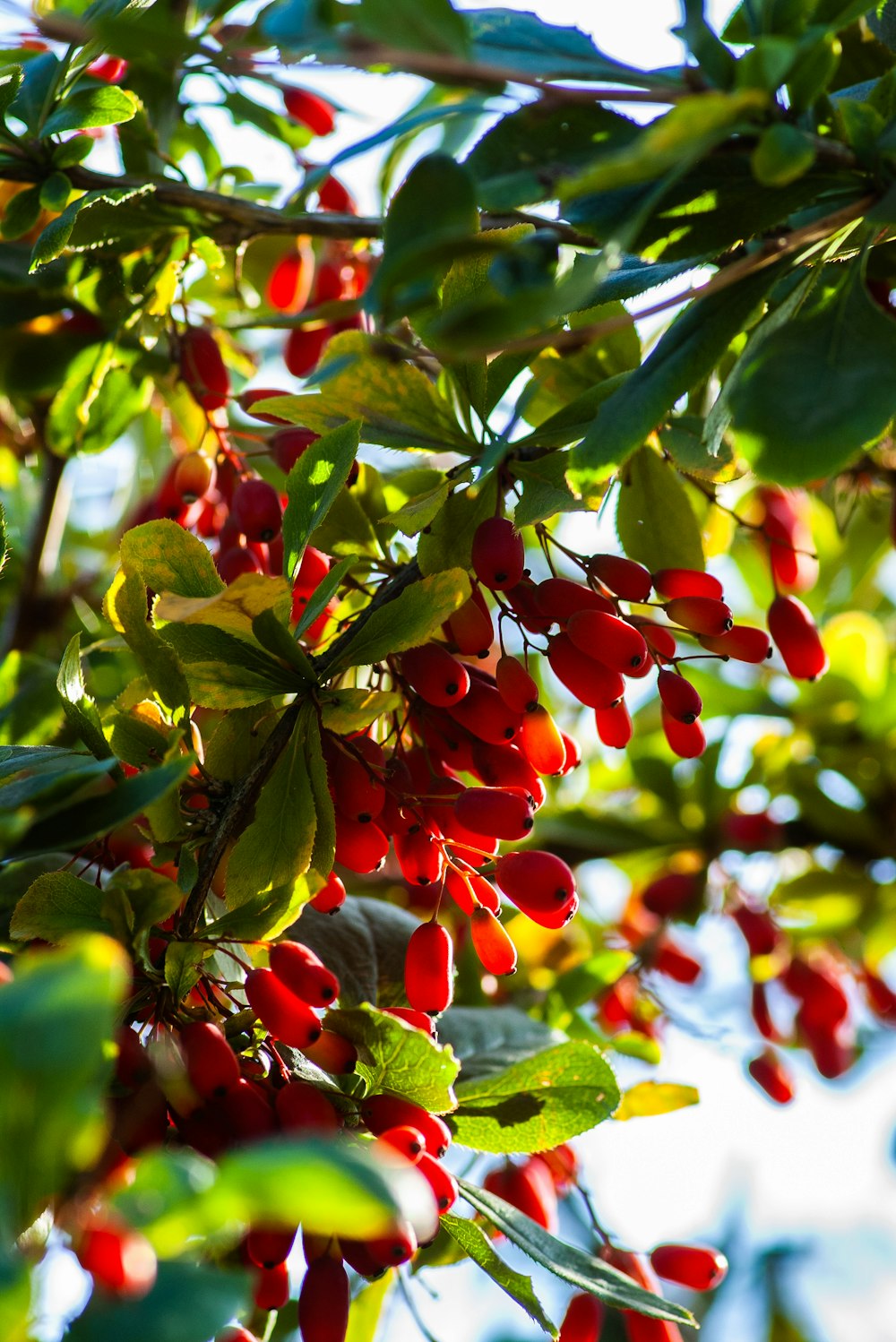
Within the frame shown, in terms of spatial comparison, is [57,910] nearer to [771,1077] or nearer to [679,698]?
[679,698]

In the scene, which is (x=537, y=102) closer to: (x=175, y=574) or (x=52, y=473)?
(x=175, y=574)

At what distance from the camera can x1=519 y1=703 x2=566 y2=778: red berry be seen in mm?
1024

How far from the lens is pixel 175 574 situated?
3.14 feet

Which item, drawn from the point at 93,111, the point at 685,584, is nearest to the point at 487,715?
the point at 685,584

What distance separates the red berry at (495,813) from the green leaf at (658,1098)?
0.59 metres

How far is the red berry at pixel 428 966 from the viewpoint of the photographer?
989mm

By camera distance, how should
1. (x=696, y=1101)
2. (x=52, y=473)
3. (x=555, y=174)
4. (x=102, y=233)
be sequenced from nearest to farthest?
(x=555, y=174) → (x=102, y=233) → (x=696, y=1101) → (x=52, y=473)

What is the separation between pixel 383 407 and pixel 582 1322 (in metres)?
0.83

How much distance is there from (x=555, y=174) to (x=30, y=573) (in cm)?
121

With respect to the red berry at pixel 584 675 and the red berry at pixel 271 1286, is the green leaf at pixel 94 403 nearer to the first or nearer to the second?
the red berry at pixel 584 675

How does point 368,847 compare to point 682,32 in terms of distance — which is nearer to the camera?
point 682,32

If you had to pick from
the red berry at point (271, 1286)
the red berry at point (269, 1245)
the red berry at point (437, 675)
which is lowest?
the red berry at point (271, 1286)

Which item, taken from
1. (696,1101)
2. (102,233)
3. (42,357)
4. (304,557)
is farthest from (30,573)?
(696,1101)

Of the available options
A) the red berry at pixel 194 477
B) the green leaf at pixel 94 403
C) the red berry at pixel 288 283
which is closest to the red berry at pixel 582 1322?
the red berry at pixel 194 477
